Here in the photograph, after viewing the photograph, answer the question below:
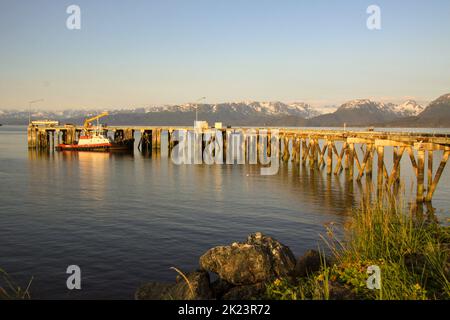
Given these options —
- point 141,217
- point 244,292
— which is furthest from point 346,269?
point 141,217

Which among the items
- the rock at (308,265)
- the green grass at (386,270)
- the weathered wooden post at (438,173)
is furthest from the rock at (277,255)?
the weathered wooden post at (438,173)

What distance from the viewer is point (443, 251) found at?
39.4ft

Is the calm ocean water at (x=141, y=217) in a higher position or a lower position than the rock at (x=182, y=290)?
lower

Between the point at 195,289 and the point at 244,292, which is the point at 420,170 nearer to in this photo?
the point at 244,292

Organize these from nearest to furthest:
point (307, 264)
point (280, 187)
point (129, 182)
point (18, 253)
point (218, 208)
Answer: point (307, 264)
point (18, 253)
point (218, 208)
point (280, 187)
point (129, 182)

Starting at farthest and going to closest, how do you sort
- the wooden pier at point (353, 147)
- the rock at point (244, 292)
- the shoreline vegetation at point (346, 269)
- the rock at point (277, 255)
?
the wooden pier at point (353, 147)
the rock at point (277, 255)
the rock at point (244, 292)
the shoreline vegetation at point (346, 269)

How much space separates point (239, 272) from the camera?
14.5 metres

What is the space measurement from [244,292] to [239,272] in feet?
4.13

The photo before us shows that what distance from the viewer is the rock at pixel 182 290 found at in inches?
495

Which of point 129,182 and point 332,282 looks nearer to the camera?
point 332,282

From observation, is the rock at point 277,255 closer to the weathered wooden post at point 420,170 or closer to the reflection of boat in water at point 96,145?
the weathered wooden post at point 420,170
